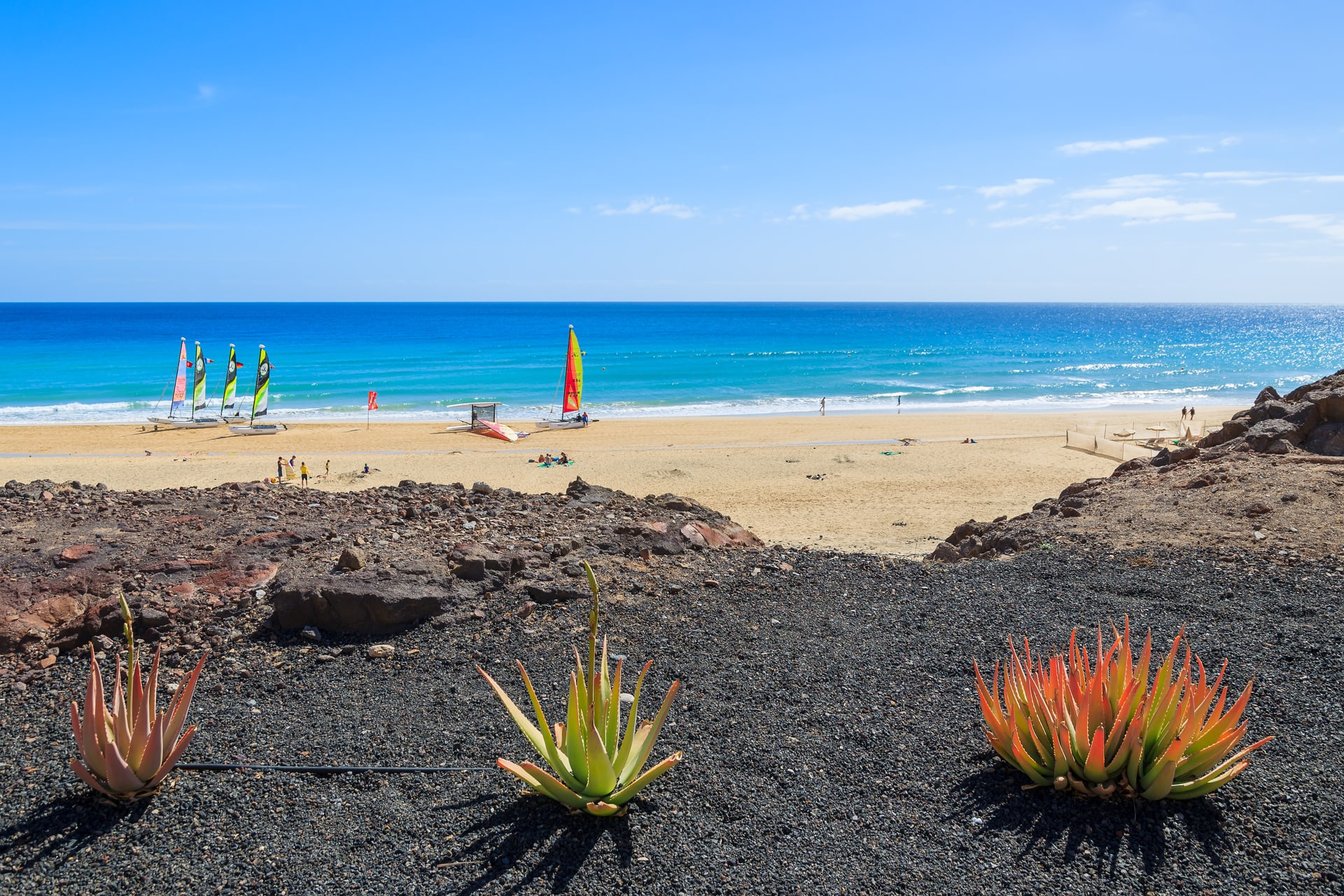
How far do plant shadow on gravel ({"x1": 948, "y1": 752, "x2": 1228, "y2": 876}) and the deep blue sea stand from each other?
36.3 metres

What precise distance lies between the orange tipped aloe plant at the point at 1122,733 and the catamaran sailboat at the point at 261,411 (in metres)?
32.4

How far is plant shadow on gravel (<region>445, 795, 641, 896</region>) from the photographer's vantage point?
3469mm

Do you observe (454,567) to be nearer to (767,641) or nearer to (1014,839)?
(767,641)

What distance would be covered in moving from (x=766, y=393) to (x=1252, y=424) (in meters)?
37.3

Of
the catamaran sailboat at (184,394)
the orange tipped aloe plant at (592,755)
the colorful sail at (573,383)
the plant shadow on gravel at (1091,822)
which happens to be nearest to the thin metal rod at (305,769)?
the orange tipped aloe plant at (592,755)

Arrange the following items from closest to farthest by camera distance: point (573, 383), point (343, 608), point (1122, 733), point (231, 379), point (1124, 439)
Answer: point (1122, 733)
point (343, 608)
point (1124, 439)
point (573, 383)
point (231, 379)

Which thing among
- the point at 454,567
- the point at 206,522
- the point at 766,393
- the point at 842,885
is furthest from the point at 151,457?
the point at 766,393

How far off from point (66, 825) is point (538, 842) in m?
2.16

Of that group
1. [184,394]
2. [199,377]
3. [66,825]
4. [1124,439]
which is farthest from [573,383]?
[66,825]

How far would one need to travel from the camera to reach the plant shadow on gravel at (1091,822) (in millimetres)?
3553

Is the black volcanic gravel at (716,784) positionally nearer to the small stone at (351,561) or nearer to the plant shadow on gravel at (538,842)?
the plant shadow on gravel at (538,842)

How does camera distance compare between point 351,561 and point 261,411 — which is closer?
point 351,561

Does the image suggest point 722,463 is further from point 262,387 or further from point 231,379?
point 231,379

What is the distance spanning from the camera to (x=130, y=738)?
3.89 meters
